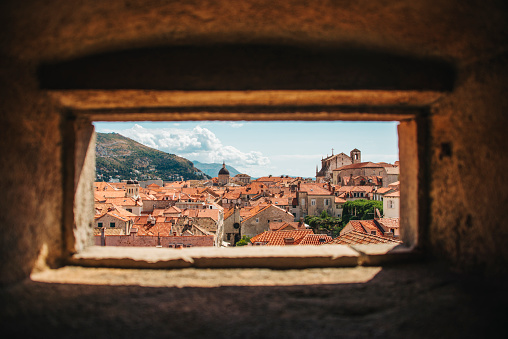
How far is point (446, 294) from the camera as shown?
2455 mm

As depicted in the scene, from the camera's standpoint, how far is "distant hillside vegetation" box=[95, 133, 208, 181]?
128875 millimetres

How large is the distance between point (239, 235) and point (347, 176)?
44.2 meters

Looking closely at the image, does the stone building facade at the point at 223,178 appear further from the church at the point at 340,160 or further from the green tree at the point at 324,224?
the green tree at the point at 324,224

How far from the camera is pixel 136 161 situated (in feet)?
498

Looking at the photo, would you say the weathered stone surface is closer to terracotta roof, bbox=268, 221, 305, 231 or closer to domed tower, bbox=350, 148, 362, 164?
terracotta roof, bbox=268, 221, 305, 231

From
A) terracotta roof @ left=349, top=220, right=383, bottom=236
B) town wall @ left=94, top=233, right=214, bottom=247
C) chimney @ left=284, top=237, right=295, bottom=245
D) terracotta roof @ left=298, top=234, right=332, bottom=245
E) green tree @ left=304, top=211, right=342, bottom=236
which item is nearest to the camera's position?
terracotta roof @ left=298, top=234, right=332, bottom=245

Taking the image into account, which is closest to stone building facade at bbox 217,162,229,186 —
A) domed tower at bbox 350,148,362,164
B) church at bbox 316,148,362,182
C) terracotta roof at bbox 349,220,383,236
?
church at bbox 316,148,362,182

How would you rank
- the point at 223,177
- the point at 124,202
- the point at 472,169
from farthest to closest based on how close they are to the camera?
the point at 223,177, the point at 124,202, the point at 472,169

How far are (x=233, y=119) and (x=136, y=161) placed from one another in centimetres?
15714

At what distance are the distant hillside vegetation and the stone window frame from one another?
124 m

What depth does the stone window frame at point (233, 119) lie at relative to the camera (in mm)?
3148

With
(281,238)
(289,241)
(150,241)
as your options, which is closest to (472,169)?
(289,241)

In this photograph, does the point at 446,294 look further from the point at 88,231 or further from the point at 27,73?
the point at 27,73

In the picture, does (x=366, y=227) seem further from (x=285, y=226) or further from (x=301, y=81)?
(x=301, y=81)
